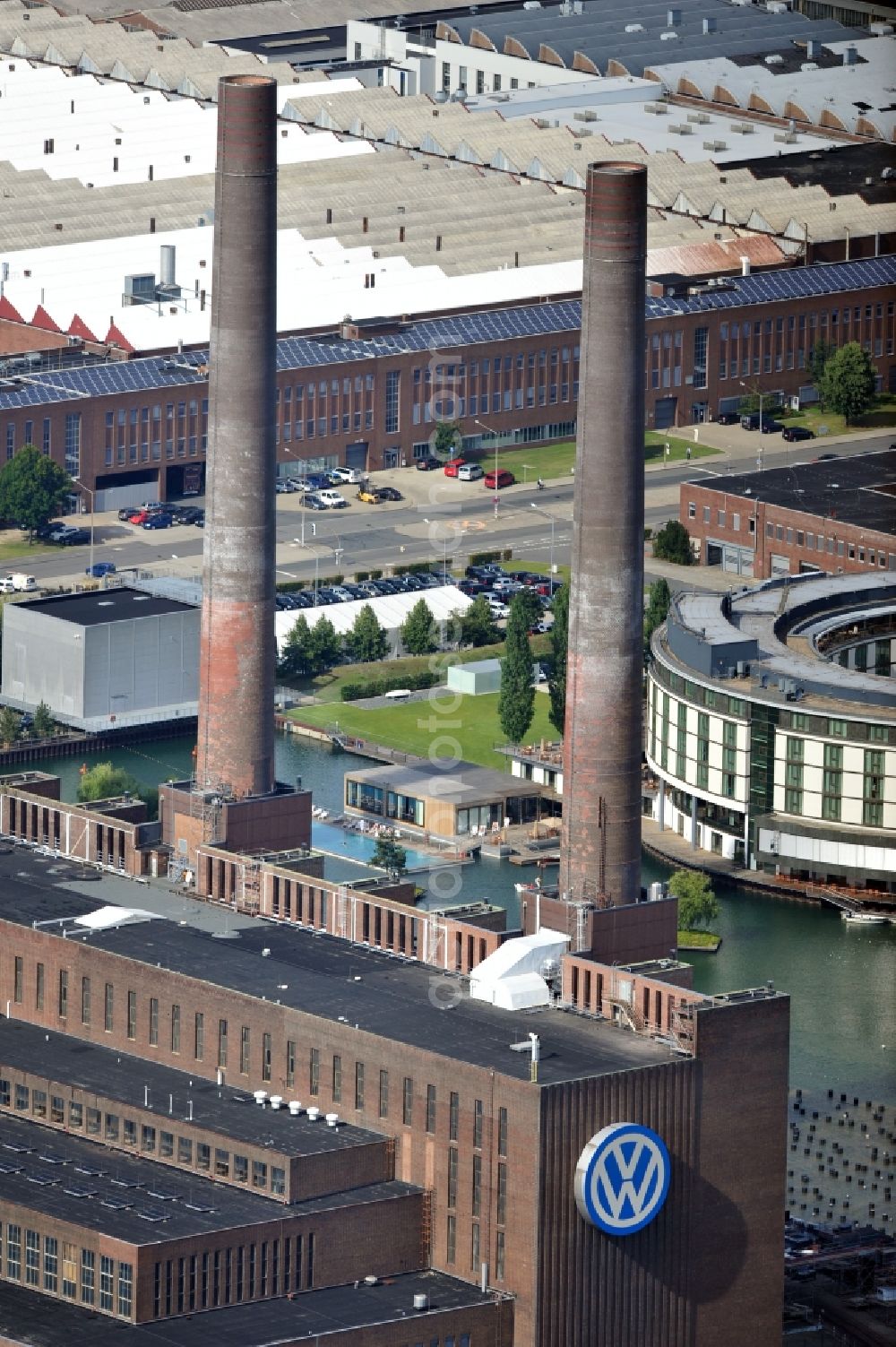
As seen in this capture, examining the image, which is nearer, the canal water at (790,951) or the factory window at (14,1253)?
the factory window at (14,1253)

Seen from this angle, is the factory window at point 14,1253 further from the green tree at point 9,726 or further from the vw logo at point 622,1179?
the green tree at point 9,726

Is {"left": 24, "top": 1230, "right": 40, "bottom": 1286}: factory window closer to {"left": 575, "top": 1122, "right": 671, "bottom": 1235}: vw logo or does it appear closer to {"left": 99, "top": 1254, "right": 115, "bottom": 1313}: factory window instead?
{"left": 99, "top": 1254, "right": 115, "bottom": 1313}: factory window

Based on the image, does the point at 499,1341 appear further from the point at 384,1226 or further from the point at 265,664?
the point at 265,664

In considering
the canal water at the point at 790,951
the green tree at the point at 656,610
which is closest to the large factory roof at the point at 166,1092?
the canal water at the point at 790,951

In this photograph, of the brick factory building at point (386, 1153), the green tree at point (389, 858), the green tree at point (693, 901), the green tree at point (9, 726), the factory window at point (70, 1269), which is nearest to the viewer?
the factory window at point (70, 1269)

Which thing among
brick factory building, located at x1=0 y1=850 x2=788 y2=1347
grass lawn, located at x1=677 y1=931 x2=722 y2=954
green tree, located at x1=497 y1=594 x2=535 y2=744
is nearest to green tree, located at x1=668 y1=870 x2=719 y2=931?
grass lawn, located at x1=677 y1=931 x2=722 y2=954

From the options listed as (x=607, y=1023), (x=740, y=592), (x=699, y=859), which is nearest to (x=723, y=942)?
(x=699, y=859)
